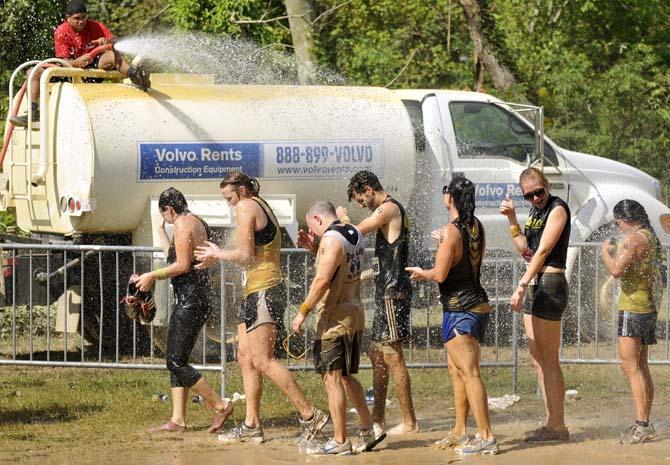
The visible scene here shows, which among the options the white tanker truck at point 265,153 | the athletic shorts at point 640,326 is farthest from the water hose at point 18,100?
the athletic shorts at point 640,326

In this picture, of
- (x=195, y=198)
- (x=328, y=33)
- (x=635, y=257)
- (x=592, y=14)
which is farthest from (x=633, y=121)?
(x=635, y=257)

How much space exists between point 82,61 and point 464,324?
5444 millimetres

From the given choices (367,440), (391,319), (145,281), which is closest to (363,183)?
(391,319)

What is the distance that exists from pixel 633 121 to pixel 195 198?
11.9 m

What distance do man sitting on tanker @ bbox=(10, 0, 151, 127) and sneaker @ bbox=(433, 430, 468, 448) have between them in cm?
499

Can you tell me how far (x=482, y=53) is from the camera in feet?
67.2

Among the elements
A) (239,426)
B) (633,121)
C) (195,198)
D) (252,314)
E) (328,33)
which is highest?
(328,33)

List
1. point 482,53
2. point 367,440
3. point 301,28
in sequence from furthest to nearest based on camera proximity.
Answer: point 482,53, point 301,28, point 367,440

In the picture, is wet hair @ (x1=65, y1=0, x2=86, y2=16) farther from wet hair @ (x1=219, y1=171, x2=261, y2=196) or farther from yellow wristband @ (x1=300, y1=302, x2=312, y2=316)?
yellow wristband @ (x1=300, y1=302, x2=312, y2=316)

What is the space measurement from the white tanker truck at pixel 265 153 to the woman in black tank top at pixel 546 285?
3.88m

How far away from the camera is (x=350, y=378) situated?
8734 millimetres

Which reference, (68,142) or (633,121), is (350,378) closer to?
(68,142)

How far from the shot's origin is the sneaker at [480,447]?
27.9 feet

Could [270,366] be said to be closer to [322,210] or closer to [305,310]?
[305,310]
